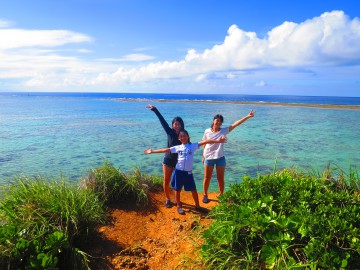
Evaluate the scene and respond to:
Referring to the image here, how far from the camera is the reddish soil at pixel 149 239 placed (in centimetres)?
385

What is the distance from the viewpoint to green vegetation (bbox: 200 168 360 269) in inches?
112

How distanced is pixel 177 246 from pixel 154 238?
27.0 inches

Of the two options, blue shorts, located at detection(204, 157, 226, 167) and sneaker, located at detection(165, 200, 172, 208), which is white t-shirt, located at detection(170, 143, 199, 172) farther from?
sneaker, located at detection(165, 200, 172, 208)

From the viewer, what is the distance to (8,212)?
3.87 meters

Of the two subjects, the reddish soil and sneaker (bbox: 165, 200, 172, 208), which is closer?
the reddish soil

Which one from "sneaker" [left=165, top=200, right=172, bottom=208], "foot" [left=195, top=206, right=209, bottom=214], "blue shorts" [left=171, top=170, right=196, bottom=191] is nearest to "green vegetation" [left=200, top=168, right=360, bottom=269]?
"blue shorts" [left=171, top=170, right=196, bottom=191]

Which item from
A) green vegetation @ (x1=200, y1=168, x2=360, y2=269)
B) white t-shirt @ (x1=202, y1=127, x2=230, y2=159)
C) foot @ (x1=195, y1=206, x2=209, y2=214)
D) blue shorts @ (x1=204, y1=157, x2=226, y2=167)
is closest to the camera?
green vegetation @ (x1=200, y1=168, x2=360, y2=269)

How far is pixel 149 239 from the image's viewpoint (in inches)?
181

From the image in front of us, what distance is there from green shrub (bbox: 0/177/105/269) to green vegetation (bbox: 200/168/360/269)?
5.89ft

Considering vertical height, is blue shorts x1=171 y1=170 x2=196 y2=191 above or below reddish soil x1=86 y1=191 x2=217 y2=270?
above

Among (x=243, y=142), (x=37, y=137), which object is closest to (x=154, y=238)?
(x=243, y=142)

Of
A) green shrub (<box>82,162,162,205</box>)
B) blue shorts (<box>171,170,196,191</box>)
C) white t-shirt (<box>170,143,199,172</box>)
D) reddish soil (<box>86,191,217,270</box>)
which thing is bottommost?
reddish soil (<box>86,191,217,270</box>)

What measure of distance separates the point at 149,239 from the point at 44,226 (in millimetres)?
1662

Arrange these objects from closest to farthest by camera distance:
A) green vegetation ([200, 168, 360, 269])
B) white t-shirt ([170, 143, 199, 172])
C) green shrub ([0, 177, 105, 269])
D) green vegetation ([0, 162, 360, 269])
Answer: green vegetation ([200, 168, 360, 269]), green vegetation ([0, 162, 360, 269]), green shrub ([0, 177, 105, 269]), white t-shirt ([170, 143, 199, 172])
